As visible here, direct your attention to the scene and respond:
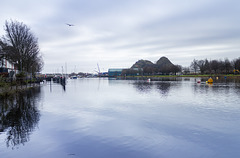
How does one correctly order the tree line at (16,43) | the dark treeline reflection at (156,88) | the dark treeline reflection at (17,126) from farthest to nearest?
the tree line at (16,43) < the dark treeline reflection at (156,88) < the dark treeline reflection at (17,126)

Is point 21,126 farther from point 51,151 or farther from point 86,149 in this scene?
point 86,149

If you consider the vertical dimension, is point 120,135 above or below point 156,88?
below

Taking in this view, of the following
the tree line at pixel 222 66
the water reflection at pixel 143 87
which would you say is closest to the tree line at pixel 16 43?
the water reflection at pixel 143 87

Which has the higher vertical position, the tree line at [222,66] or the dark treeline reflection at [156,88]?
the tree line at [222,66]

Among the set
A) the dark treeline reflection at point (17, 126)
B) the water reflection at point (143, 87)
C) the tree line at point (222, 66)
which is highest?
the tree line at point (222, 66)

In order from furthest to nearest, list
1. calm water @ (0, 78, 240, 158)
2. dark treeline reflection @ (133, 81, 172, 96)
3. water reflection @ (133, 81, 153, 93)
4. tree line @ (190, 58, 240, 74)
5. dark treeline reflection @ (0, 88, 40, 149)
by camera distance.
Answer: tree line @ (190, 58, 240, 74) → water reflection @ (133, 81, 153, 93) → dark treeline reflection @ (133, 81, 172, 96) → dark treeline reflection @ (0, 88, 40, 149) → calm water @ (0, 78, 240, 158)

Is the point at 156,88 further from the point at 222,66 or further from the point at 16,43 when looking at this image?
the point at 222,66

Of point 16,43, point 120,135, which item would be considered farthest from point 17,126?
point 16,43

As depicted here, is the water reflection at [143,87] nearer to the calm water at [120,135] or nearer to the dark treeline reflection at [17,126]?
the calm water at [120,135]

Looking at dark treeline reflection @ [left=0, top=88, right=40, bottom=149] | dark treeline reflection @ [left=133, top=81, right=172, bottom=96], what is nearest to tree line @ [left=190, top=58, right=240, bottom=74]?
dark treeline reflection @ [left=133, top=81, right=172, bottom=96]

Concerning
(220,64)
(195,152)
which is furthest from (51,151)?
(220,64)

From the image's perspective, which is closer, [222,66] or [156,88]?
[156,88]

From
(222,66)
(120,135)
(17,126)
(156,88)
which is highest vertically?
(222,66)

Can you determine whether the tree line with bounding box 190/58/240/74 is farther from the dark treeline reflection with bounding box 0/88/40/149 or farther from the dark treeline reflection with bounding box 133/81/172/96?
the dark treeline reflection with bounding box 0/88/40/149
